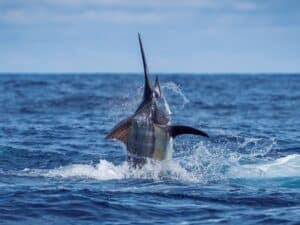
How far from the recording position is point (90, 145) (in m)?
22.9

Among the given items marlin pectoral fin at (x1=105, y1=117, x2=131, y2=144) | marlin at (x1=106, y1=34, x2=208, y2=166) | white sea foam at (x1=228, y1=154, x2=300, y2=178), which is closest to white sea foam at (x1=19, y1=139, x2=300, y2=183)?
white sea foam at (x1=228, y1=154, x2=300, y2=178)

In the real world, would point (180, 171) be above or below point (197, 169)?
above

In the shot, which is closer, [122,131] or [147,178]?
[147,178]

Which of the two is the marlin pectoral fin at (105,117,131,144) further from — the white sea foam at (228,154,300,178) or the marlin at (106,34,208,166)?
the white sea foam at (228,154,300,178)

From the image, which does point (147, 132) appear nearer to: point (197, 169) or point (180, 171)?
point (180, 171)

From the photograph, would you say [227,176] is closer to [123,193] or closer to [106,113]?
[123,193]

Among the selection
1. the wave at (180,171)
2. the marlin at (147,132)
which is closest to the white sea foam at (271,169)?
the wave at (180,171)

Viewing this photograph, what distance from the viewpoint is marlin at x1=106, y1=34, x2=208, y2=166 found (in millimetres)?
15320

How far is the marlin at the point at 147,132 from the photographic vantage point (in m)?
15.3

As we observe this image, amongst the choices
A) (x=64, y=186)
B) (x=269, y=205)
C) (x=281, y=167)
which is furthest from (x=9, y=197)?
(x=281, y=167)

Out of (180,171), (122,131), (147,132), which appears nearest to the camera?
(147,132)

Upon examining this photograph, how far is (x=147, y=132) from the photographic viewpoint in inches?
605

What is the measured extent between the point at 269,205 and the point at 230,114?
2497cm

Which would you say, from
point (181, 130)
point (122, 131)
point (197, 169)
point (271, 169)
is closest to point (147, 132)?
point (122, 131)
